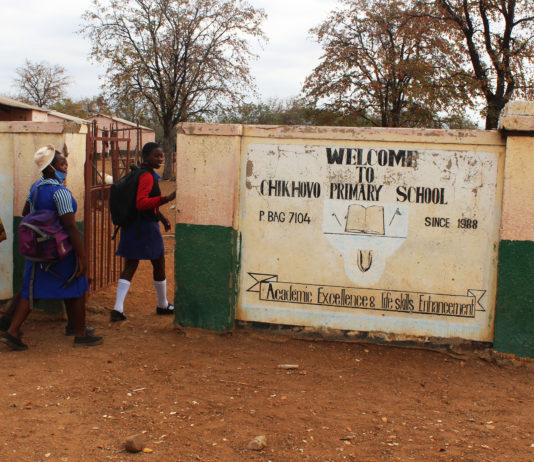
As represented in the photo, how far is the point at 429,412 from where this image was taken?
4.02 meters

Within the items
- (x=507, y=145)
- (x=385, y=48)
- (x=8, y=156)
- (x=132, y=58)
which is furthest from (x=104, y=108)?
(x=507, y=145)

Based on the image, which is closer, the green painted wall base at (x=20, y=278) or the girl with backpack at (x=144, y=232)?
the girl with backpack at (x=144, y=232)

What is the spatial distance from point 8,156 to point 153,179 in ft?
4.81

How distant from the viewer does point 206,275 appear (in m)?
5.34

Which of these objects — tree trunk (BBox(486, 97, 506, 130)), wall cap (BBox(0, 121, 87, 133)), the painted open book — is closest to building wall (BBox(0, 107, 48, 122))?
tree trunk (BBox(486, 97, 506, 130))

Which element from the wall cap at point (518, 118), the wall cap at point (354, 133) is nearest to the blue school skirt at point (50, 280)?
the wall cap at point (354, 133)

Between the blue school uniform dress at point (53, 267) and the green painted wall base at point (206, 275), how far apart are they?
90 centimetres

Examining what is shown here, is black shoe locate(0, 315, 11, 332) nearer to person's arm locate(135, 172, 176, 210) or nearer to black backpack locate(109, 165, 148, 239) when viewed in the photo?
black backpack locate(109, 165, 148, 239)

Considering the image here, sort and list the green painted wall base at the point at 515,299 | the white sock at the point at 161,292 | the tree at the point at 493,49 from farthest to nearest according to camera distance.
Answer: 1. the tree at the point at 493,49
2. the white sock at the point at 161,292
3. the green painted wall base at the point at 515,299

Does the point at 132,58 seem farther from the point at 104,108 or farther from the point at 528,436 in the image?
the point at 528,436

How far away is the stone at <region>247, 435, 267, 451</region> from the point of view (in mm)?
3459

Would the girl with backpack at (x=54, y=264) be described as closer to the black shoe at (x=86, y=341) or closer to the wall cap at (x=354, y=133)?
the black shoe at (x=86, y=341)

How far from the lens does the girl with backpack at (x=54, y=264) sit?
15.9ft

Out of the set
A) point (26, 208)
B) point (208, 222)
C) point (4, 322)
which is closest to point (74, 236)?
point (26, 208)
